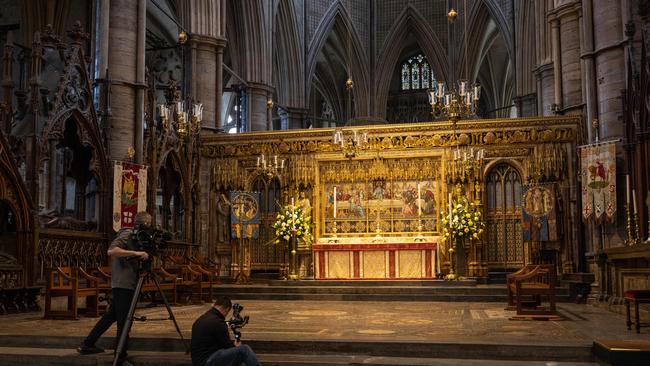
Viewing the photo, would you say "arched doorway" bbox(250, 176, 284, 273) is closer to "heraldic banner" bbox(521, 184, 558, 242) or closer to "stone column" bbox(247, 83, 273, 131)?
"heraldic banner" bbox(521, 184, 558, 242)

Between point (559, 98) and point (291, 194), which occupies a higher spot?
point (559, 98)

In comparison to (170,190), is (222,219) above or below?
below

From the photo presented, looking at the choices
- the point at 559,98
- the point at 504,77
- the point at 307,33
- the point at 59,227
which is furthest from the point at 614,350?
the point at 504,77

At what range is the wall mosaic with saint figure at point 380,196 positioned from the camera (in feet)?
58.3

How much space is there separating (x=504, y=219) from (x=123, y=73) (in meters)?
9.69

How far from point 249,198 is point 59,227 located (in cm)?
575

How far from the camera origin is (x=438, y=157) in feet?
58.1

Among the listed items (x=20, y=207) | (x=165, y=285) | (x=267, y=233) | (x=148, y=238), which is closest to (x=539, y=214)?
(x=267, y=233)

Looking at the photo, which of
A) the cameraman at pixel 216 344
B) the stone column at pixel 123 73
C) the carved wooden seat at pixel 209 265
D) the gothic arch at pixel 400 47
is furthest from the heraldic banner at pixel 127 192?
the gothic arch at pixel 400 47

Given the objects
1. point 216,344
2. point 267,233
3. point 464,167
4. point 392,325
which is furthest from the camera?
point 267,233

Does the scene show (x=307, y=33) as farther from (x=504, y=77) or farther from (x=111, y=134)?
(x=111, y=134)

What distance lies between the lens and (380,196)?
18047 millimetres

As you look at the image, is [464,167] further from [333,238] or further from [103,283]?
[103,283]

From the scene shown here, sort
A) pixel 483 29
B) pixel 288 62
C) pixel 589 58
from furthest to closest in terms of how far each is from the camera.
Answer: pixel 483 29, pixel 288 62, pixel 589 58
